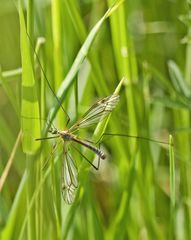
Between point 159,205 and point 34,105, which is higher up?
point 34,105

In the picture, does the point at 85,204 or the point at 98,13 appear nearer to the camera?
the point at 85,204

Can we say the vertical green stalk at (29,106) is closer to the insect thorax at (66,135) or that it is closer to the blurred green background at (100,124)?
the blurred green background at (100,124)

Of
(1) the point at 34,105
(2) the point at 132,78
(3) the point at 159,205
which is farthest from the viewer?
(3) the point at 159,205

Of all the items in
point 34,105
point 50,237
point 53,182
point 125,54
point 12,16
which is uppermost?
point 12,16

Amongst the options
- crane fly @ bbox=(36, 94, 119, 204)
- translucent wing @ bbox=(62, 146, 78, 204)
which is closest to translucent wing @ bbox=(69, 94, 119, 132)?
crane fly @ bbox=(36, 94, 119, 204)

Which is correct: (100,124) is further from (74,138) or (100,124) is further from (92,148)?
(74,138)

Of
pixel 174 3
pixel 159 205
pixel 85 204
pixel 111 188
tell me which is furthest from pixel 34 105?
pixel 174 3

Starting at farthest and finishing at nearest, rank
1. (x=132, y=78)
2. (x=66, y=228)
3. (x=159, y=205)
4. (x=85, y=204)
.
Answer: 1. (x=159, y=205)
2. (x=132, y=78)
3. (x=85, y=204)
4. (x=66, y=228)

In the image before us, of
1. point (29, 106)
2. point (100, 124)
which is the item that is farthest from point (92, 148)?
point (29, 106)

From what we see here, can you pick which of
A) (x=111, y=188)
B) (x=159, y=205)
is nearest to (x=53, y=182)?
(x=159, y=205)

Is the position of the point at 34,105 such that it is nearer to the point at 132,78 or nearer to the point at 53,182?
the point at 53,182
